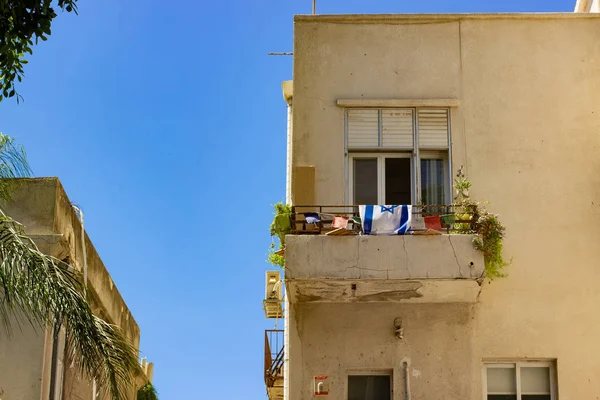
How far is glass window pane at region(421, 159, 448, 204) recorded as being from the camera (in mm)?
20906

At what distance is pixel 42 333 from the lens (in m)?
19.6

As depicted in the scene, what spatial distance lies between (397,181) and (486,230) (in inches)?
87.0

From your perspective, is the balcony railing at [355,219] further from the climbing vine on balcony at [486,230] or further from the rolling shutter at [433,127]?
the rolling shutter at [433,127]

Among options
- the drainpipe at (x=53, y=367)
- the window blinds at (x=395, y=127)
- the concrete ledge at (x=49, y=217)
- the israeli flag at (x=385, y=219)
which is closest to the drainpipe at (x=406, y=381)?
the israeli flag at (x=385, y=219)

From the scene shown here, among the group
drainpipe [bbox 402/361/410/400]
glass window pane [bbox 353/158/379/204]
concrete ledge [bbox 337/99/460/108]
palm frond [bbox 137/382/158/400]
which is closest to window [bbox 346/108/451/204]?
glass window pane [bbox 353/158/379/204]

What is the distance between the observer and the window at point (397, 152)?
21031 millimetres

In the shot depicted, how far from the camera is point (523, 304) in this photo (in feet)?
65.6

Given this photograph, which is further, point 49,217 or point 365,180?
point 365,180

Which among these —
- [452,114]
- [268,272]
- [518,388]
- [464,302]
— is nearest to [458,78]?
[452,114]

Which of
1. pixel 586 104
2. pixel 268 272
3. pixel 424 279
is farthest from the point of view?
pixel 268 272

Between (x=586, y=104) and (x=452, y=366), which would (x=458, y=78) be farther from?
(x=452, y=366)

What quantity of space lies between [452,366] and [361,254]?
2268 mm

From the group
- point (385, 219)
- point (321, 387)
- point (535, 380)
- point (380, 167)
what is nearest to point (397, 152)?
point (380, 167)

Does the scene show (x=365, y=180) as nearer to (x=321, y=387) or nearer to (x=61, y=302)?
(x=321, y=387)
